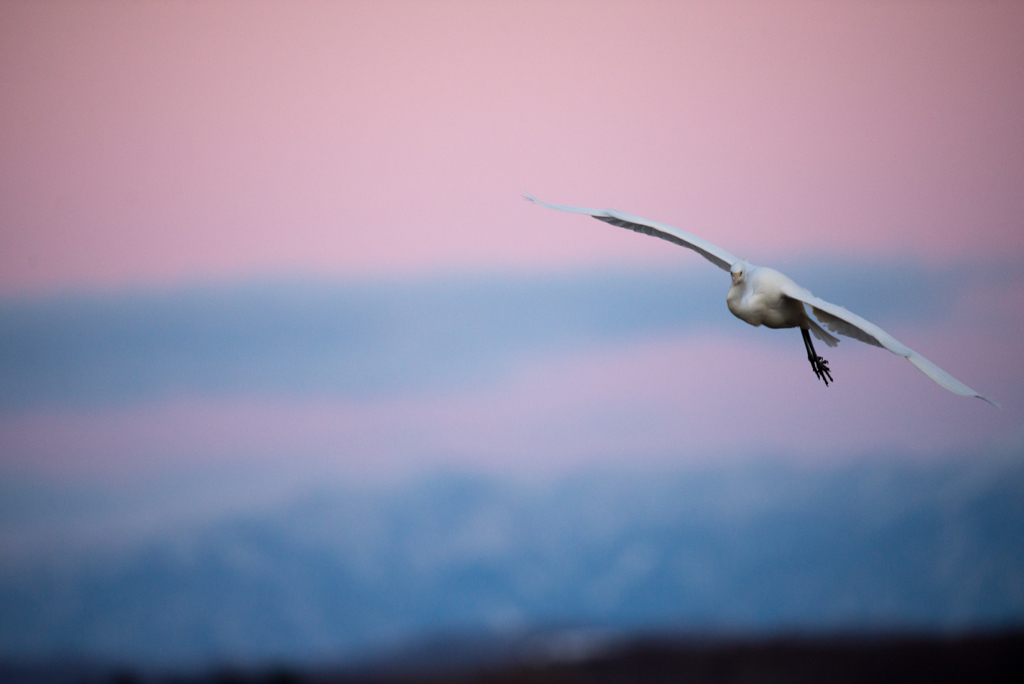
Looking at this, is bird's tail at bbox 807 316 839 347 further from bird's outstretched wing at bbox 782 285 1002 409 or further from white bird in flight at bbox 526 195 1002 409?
bird's outstretched wing at bbox 782 285 1002 409

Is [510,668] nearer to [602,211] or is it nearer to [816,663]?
[816,663]

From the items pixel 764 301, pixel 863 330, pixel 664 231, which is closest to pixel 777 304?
pixel 764 301

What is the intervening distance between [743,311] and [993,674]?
2.54 metres

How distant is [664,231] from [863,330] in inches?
30.0

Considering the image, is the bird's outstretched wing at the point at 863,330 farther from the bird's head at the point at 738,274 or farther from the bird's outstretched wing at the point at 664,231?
the bird's outstretched wing at the point at 664,231

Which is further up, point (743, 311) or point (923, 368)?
point (743, 311)

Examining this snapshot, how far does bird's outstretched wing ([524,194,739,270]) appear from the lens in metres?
3.17

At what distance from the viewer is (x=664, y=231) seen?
3.21 metres

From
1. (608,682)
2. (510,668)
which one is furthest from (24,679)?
(608,682)

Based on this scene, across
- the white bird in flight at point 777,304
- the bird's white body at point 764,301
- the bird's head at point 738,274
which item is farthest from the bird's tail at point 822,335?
the bird's head at point 738,274

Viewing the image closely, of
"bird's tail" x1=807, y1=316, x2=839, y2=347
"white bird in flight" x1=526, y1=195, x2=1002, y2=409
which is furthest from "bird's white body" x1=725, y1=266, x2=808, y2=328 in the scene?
"bird's tail" x1=807, y1=316, x2=839, y2=347

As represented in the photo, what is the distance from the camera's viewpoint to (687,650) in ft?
14.7

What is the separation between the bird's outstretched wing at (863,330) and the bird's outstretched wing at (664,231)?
1.09ft

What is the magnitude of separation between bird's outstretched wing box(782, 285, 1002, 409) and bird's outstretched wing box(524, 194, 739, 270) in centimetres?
33
